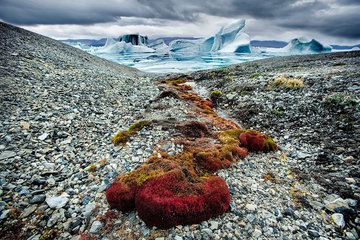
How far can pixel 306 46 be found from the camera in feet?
280

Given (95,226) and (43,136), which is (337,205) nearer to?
(95,226)

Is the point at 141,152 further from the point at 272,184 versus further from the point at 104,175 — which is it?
the point at 272,184

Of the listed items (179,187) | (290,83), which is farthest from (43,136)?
(290,83)

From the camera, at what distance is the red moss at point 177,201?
4.26 meters

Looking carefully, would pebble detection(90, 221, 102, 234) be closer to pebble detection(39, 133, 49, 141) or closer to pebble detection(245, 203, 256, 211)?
pebble detection(245, 203, 256, 211)

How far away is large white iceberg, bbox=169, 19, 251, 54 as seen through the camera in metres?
86.1

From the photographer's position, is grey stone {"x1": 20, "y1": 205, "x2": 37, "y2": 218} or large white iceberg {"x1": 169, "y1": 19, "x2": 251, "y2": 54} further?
large white iceberg {"x1": 169, "y1": 19, "x2": 251, "y2": 54}

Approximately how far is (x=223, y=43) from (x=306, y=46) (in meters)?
37.1

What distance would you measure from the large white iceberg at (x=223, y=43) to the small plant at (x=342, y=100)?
82734 millimetres

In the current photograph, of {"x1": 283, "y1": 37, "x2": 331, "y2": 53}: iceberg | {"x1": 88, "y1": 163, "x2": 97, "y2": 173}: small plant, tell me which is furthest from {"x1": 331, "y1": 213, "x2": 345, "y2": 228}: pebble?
{"x1": 283, "y1": 37, "x2": 331, "y2": 53}: iceberg

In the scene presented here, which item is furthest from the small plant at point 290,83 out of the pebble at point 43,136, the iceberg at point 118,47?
the iceberg at point 118,47

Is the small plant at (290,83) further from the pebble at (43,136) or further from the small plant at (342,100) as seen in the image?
the pebble at (43,136)

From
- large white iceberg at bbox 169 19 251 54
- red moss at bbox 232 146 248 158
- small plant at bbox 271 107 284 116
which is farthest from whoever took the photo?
large white iceberg at bbox 169 19 251 54

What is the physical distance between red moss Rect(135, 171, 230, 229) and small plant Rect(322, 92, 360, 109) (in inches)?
383
